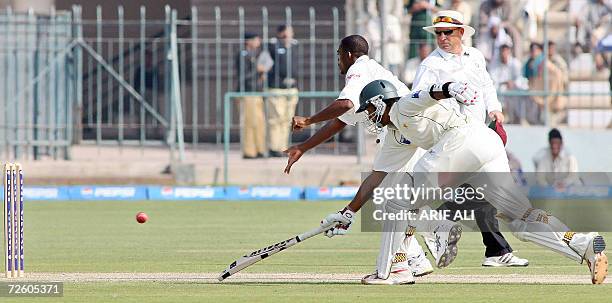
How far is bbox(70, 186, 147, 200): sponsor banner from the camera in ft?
73.5

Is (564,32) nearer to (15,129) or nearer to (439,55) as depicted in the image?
(15,129)

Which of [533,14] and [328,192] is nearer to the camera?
[328,192]

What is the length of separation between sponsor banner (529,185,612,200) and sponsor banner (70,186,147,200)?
221 inches

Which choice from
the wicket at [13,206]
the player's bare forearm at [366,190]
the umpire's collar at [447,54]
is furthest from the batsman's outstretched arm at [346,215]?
the wicket at [13,206]

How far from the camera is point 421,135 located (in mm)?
10906

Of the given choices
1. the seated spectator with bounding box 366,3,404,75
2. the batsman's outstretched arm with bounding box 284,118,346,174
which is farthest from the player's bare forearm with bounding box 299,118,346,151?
the seated spectator with bounding box 366,3,404,75

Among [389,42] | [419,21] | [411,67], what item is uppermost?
[419,21]

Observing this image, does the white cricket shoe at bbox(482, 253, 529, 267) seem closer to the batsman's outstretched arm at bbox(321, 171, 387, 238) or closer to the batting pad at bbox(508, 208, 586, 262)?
the batting pad at bbox(508, 208, 586, 262)

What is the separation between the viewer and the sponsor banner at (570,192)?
2152cm

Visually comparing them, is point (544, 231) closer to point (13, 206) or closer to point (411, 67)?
point (13, 206)

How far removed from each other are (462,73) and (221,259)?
273 cm

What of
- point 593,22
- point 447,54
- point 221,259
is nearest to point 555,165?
point 593,22

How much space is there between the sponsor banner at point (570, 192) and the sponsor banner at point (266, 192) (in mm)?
3351

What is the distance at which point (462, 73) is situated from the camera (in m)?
12.0
